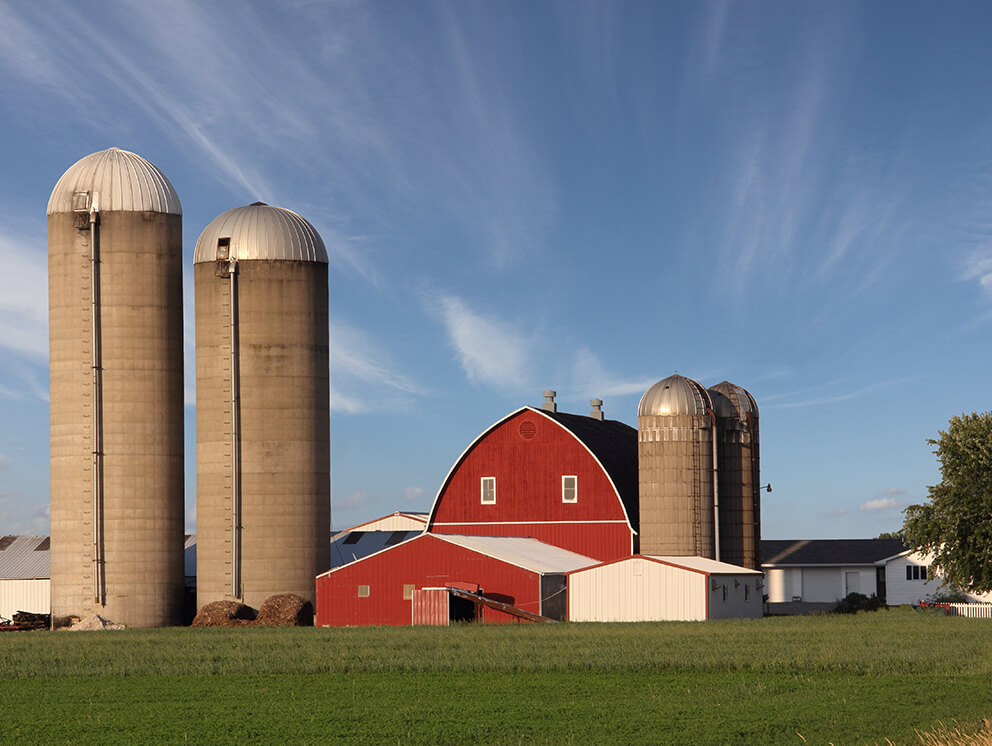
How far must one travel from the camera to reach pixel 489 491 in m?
68.1

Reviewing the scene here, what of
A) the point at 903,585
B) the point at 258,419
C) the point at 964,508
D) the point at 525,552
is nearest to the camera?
the point at 964,508

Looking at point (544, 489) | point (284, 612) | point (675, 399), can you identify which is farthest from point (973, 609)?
point (284, 612)

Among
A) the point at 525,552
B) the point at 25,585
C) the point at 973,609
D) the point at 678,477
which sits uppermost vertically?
the point at 678,477

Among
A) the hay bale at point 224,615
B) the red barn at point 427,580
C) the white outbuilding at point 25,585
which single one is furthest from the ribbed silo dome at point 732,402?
the white outbuilding at point 25,585

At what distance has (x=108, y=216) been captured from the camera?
58312 mm

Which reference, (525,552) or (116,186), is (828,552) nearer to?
(525,552)

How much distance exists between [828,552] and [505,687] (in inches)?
2103

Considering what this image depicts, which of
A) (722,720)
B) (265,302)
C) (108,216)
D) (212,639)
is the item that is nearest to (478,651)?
(212,639)

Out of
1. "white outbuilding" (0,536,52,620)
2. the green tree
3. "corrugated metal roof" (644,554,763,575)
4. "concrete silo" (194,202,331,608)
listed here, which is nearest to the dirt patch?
"concrete silo" (194,202,331,608)

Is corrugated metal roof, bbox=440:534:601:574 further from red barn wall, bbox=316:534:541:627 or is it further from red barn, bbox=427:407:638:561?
red barn, bbox=427:407:638:561

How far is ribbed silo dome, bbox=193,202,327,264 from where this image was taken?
59812 millimetres

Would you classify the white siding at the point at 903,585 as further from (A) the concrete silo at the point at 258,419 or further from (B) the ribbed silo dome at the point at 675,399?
(A) the concrete silo at the point at 258,419

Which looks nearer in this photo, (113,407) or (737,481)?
(113,407)

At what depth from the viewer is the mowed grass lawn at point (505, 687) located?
23141mm
